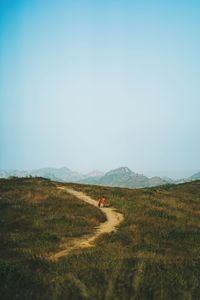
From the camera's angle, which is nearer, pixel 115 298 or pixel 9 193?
pixel 115 298

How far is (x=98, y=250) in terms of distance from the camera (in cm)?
1914

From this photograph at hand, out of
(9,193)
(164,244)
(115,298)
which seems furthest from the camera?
(9,193)

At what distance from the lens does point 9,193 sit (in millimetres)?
43844

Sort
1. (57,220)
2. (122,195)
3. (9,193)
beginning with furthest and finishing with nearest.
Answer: (122,195)
(9,193)
(57,220)

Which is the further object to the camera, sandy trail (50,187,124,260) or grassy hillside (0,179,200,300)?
sandy trail (50,187,124,260)

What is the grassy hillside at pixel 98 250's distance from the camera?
8.55m

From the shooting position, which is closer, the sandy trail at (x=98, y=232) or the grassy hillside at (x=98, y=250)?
the grassy hillside at (x=98, y=250)

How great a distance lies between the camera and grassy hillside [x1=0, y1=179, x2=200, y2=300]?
337 inches

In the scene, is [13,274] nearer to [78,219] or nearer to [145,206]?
[78,219]

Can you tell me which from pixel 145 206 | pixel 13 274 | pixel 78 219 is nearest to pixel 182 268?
pixel 13 274

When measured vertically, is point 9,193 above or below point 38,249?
above

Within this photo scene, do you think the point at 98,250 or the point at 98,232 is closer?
the point at 98,250

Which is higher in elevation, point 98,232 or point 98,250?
point 98,232

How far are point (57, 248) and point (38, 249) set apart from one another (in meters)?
1.02
